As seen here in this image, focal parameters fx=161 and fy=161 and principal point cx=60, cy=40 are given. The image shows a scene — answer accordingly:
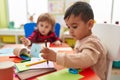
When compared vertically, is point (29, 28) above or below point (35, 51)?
above

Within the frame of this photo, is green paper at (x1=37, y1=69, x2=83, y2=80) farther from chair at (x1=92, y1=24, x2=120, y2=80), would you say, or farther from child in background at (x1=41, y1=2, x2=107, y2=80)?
chair at (x1=92, y1=24, x2=120, y2=80)

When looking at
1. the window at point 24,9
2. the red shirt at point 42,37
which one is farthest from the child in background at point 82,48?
the window at point 24,9

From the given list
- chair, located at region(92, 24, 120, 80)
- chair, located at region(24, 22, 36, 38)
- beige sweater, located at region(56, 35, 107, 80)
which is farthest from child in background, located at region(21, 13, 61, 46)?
beige sweater, located at region(56, 35, 107, 80)

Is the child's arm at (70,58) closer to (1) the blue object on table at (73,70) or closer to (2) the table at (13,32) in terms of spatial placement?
(1) the blue object on table at (73,70)

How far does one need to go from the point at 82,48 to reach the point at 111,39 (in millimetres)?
308

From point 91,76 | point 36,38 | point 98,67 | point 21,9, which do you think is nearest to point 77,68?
point 91,76

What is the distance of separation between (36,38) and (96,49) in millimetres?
970

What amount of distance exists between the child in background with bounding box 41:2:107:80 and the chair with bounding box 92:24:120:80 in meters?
0.07

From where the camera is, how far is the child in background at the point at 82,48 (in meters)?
0.85

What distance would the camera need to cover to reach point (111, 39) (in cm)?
112

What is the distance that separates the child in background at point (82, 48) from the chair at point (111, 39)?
7 cm

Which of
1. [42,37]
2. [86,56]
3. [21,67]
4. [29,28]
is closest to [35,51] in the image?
[21,67]

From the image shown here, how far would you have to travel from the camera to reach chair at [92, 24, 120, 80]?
3.55 ft

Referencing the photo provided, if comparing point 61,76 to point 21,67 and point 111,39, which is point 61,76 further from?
point 111,39
